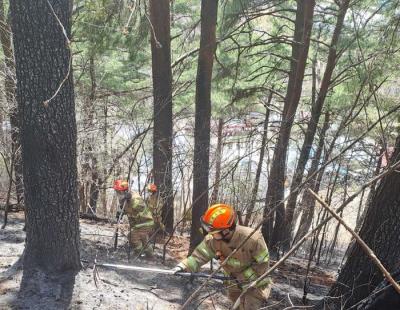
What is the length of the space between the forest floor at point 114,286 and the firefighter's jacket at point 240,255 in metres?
0.37

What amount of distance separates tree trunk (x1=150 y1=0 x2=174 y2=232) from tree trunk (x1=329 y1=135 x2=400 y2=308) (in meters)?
Result: 5.23

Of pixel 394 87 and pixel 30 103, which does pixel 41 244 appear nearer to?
pixel 30 103

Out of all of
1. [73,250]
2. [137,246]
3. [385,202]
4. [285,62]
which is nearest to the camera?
[385,202]

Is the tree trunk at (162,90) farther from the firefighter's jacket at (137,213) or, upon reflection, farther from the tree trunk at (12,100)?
the tree trunk at (12,100)

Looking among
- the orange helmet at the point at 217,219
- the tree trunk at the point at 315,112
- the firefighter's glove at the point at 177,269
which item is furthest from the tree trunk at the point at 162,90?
the orange helmet at the point at 217,219

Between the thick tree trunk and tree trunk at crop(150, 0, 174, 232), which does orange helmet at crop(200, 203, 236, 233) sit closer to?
the thick tree trunk

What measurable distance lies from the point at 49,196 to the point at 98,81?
1021cm

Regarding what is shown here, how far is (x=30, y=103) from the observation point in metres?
4.33

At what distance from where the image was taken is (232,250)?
455 cm

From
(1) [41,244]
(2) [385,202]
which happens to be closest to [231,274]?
(2) [385,202]

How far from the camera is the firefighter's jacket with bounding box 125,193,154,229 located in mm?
7805

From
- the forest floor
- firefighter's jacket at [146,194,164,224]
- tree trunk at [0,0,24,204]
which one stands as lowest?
the forest floor

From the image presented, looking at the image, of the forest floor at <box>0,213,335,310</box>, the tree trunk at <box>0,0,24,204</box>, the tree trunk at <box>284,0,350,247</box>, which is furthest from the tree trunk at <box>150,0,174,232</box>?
the tree trunk at <box>284,0,350,247</box>

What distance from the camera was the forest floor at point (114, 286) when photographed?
468 centimetres
